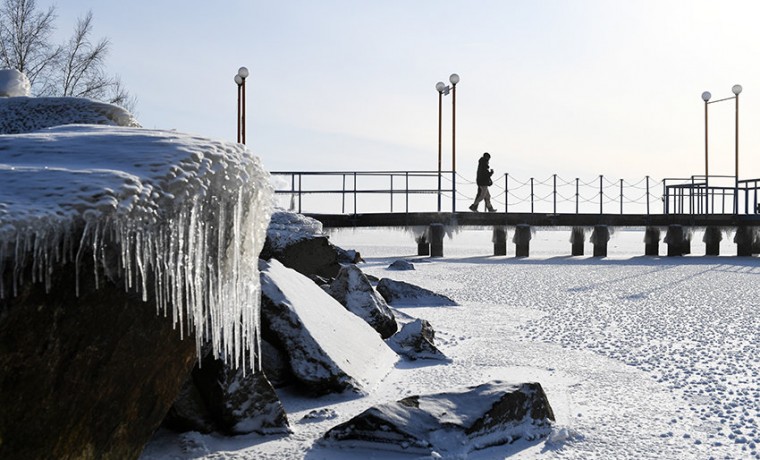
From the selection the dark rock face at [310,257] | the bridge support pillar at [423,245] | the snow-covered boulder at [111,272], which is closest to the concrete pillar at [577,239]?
the bridge support pillar at [423,245]

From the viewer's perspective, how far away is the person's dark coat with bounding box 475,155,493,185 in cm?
2058

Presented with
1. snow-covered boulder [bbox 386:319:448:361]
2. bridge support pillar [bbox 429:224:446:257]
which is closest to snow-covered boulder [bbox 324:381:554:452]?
snow-covered boulder [bbox 386:319:448:361]

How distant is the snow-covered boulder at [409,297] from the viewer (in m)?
9.09

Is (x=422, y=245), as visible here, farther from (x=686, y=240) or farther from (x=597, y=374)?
(x=597, y=374)

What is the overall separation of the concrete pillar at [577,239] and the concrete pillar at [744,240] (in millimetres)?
4594

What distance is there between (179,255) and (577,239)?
22230 mm

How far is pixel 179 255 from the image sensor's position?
2.61 metres

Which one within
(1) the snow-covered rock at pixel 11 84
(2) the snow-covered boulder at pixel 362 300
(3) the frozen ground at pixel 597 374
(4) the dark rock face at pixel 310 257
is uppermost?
(1) the snow-covered rock at pixel 11 84

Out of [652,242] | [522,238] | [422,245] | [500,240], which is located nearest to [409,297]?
[522,238]

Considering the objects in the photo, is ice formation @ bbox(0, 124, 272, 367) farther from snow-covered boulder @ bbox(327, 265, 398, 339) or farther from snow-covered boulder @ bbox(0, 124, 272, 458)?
snow-covered boulder @ bbox(327, 265, 398, 339)

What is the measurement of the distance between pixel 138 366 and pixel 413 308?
623 cm

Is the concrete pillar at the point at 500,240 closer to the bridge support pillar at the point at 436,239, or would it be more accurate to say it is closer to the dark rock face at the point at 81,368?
the bridge support pillar at the point at 436,239

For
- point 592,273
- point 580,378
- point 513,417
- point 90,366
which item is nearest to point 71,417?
point 90,366

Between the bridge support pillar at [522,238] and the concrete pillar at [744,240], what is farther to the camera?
the concrete pillar at [744,240]
